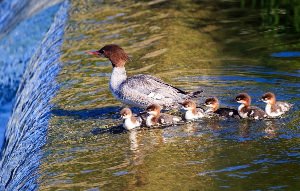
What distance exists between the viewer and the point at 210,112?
30.5 feet

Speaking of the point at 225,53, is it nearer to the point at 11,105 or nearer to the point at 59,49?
the point at 59,49

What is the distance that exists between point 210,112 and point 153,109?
64 cm

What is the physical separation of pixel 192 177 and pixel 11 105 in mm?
8916

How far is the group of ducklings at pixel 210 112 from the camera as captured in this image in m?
8.97

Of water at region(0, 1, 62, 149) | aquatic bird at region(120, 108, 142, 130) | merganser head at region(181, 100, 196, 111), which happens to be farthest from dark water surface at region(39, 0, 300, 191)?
water at region(0, 1, 62, 149)

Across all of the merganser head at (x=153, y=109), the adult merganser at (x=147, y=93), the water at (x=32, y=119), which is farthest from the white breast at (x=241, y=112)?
the water at (x=32, y=119)

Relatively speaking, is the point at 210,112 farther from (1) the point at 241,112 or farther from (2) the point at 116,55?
(2) the point at 116,55

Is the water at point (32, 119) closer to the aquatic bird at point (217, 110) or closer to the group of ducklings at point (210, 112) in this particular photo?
the group of ducklings at point (210, 112)

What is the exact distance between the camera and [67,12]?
52.9 ft

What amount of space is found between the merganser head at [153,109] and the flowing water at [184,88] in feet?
0.68

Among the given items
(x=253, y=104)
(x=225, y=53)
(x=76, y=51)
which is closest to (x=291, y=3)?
(x=225, y=53)

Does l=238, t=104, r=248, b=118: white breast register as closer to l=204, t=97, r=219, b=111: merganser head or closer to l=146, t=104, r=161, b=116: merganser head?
l=204, t=97, r=219, b=111: merganser head

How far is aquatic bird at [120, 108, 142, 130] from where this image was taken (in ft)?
29.6

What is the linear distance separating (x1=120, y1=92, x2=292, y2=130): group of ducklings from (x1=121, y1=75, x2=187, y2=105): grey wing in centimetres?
30
